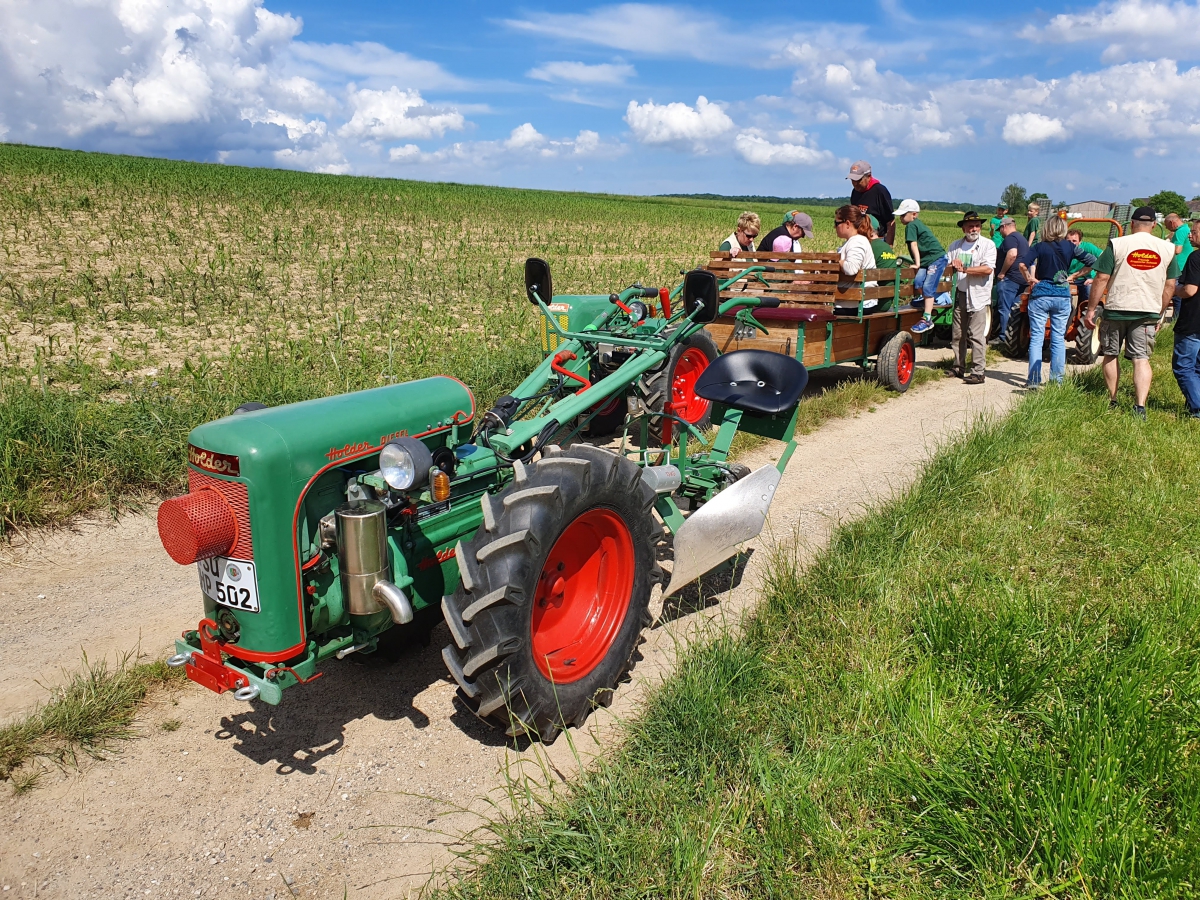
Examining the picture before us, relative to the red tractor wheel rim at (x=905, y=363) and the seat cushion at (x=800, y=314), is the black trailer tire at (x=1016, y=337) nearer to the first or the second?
the red tractor wheel rim at (x=905, y=363)

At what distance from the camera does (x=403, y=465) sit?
111 inches

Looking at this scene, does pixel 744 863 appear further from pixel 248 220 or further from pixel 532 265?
pixel 248 220

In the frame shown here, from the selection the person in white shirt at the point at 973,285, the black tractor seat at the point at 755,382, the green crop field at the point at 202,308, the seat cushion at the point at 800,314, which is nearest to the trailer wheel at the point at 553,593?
the black tractor seat at the point at 755,382

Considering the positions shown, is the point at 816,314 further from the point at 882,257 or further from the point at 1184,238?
the point at 1184,238

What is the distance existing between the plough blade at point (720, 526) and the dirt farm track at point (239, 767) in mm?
424

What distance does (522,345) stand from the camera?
895 centimetres

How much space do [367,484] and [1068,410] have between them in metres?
6.75

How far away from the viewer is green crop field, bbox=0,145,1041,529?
527cm

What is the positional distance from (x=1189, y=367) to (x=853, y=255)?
123 inches

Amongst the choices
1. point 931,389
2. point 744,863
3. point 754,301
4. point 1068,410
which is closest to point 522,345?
point 754,301

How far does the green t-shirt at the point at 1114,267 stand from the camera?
7.21 metres

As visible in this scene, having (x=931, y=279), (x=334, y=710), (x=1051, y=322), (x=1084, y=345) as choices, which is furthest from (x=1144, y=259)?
(x=334, y=710)

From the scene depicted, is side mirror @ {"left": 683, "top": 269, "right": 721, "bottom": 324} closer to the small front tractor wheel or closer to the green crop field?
the green crop field

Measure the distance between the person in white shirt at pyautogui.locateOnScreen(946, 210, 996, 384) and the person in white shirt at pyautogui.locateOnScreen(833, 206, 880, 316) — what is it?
56.3 inches
